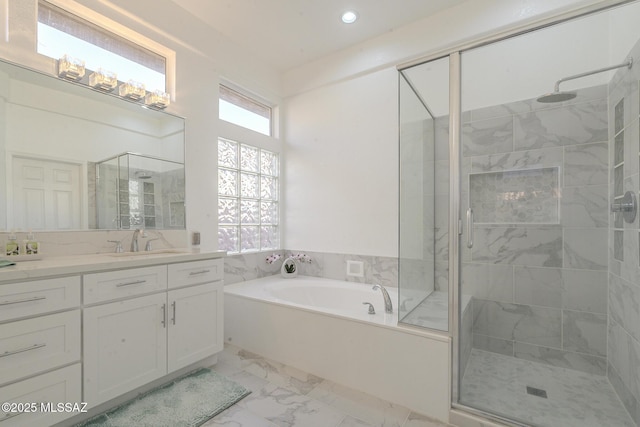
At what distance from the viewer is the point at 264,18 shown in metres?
2.62

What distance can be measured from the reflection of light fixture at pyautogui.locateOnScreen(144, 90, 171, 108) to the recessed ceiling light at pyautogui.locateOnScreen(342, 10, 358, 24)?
1.65m

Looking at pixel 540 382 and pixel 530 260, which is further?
pixel 530 260

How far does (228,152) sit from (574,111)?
113 inches

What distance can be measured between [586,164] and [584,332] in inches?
47.0

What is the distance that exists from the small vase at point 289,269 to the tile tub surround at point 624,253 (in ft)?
8.43

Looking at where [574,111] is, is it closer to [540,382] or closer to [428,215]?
[428,215]

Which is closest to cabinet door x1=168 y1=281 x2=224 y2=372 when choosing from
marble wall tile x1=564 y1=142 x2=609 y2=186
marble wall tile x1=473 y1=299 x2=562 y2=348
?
marble wall tile x1=473 y1=299 x2=562 y2=348

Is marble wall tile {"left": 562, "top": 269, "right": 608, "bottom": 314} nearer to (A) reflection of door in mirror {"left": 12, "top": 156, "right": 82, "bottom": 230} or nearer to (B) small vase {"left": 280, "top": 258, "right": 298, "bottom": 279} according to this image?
(B) small vase {"left": 280, "top": 258, "right": 298, "bottom": 279}

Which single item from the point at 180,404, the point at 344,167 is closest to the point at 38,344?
the point at 180,404

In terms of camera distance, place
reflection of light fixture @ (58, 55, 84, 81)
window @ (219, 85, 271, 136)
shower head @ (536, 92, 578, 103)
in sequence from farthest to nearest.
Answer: window @ (219, 85, 271, 136), shower head @ (536, 92, 578, 103), reflection of light fixture @ (58, 55, 84, 81)

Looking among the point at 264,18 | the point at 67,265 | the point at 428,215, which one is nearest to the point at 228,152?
the point at 264,18

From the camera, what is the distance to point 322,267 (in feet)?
10.7

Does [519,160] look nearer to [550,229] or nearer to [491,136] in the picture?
[491,136]

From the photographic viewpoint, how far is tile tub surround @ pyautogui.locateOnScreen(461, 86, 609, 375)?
2.07 m
